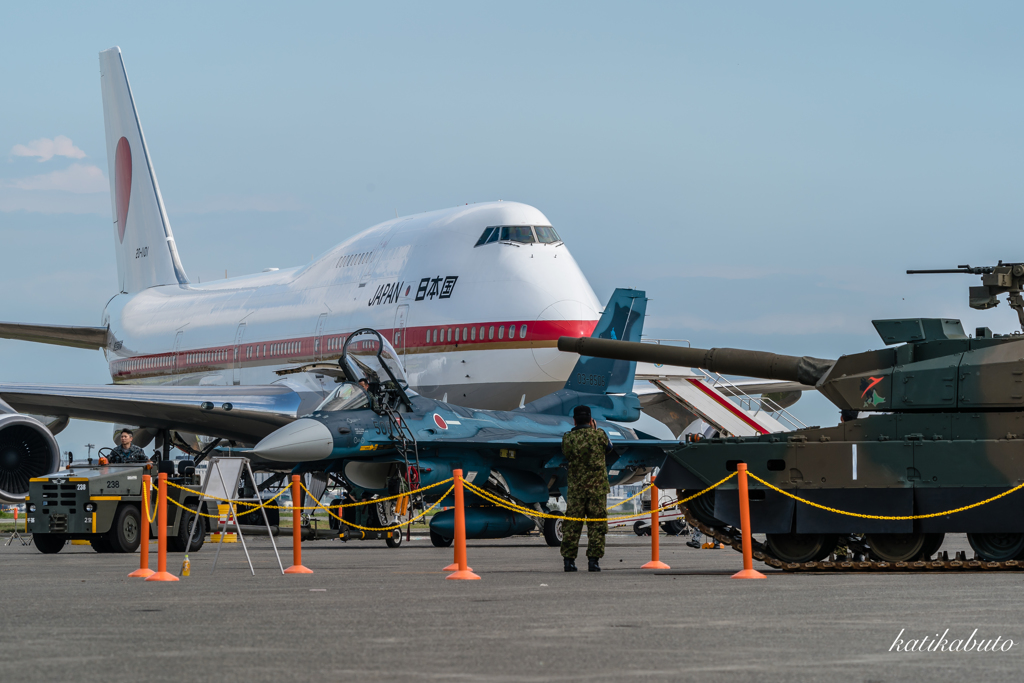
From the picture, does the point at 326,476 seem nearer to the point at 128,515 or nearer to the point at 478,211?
the point at 128,515

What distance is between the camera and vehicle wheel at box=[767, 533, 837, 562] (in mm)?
12766

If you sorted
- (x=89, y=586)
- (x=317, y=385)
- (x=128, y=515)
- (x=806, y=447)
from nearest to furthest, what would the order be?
1. (x=89, y=586)
2. (x=806, y=447)
3. (x=128, y=515)
4. (x=317, y=385)

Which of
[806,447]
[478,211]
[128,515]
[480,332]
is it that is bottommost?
[128,515]

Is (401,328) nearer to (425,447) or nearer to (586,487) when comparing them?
(425,447)

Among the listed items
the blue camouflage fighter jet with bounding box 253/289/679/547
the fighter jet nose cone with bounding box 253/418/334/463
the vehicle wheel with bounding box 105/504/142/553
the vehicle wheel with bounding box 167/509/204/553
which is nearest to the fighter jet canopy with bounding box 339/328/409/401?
the blue camouflage fighter jet with bounding box 253/289/679/547

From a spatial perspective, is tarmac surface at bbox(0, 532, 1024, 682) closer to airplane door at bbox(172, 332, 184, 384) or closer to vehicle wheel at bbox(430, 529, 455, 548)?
vehicle wheel at bbox(430, 529, 455, 548)

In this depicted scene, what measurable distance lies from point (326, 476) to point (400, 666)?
13.7 metres

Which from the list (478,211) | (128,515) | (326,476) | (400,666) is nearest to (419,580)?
(400,666)

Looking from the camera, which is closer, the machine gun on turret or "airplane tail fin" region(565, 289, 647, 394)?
the machine gun on turret

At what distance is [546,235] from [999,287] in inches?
490

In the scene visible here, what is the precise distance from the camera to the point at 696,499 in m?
13.4

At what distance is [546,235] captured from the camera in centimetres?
2552

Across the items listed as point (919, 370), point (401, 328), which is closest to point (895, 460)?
point (919, 370)

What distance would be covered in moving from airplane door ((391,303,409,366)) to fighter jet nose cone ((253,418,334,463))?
8.10m
